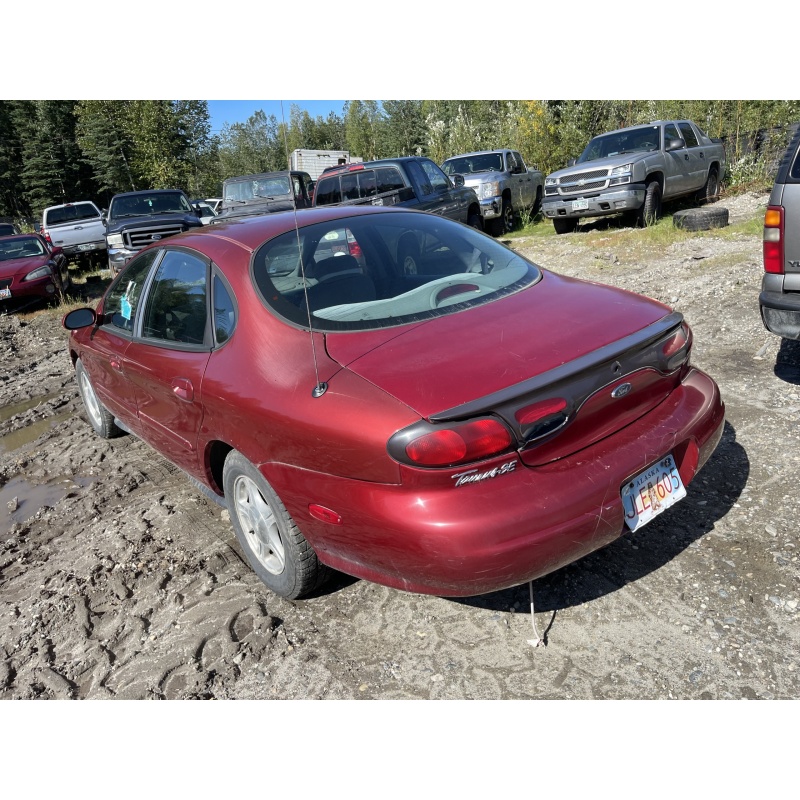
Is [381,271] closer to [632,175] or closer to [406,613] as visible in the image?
[406,613]

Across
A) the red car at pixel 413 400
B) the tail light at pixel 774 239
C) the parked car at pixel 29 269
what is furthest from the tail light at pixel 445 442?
the parked car at pixel 29 269

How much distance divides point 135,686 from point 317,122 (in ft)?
161

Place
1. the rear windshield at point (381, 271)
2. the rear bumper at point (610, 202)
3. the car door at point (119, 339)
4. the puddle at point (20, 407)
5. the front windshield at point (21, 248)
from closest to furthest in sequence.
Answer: the rear windshield at point (381, 271), the car door at point (119, 339), the puddle at point (20, 407), the rear bumper at point (610, 202), the front windshield at point (21, 248)

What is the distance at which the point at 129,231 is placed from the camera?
12930mm

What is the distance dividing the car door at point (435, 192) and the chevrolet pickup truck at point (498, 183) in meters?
2.87

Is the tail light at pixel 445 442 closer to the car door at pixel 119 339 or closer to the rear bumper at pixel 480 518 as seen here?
the rear bumper at pixel 480 518

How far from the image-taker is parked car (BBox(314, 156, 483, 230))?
10.4 m

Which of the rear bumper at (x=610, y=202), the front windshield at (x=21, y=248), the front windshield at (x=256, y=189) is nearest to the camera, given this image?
the rear bumper at (x=610, y=202)

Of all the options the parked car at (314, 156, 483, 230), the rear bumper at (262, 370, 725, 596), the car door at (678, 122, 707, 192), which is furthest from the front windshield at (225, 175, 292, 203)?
the rear bumper at (262, 370, 725, 596)

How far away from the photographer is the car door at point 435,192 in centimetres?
1066

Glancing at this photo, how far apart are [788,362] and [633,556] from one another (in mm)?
3031

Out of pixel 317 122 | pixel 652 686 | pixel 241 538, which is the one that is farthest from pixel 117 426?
pixel 317 122

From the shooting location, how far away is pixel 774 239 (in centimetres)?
430

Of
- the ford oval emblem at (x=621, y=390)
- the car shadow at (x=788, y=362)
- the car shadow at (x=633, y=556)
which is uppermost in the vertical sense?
the ford oval emblem at (x=621, y=390)
